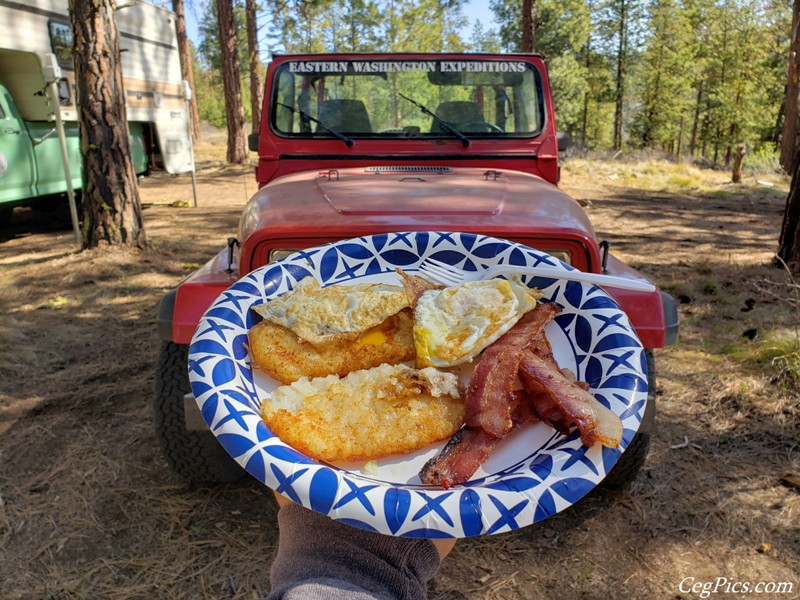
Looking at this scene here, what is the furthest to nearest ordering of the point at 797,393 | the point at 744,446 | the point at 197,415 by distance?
1. the point at 797,393
2. the point at 744,446
3. the point at 197,415

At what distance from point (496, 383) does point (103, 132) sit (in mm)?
5974

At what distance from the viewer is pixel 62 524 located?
2.32m

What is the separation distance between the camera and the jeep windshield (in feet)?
10.6

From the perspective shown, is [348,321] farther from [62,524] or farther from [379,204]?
[62,524]

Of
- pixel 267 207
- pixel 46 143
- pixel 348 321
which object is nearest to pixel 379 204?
pixel 267 207

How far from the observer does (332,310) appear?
4.33ft

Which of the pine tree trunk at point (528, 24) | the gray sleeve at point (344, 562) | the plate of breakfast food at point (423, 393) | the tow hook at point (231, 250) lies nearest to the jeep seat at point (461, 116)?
the tow hook at point (231, 250)

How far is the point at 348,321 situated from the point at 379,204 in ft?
2.81

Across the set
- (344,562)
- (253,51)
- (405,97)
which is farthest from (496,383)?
(253,51)

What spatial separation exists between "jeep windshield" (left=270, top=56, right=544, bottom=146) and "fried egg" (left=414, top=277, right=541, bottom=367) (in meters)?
2.06

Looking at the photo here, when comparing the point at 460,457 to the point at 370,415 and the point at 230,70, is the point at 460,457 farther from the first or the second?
the point at 230,70

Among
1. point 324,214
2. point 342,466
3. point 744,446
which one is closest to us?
point 342,466

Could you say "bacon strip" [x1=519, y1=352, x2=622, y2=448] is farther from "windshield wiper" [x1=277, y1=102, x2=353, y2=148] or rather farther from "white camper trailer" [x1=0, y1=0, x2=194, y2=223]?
"white camper trailer" [x1=0, y1=0, x2=194, y2=223]

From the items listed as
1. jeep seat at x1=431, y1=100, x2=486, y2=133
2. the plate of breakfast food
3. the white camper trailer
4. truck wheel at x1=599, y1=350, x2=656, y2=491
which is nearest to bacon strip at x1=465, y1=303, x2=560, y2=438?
the plate of breakfast food
